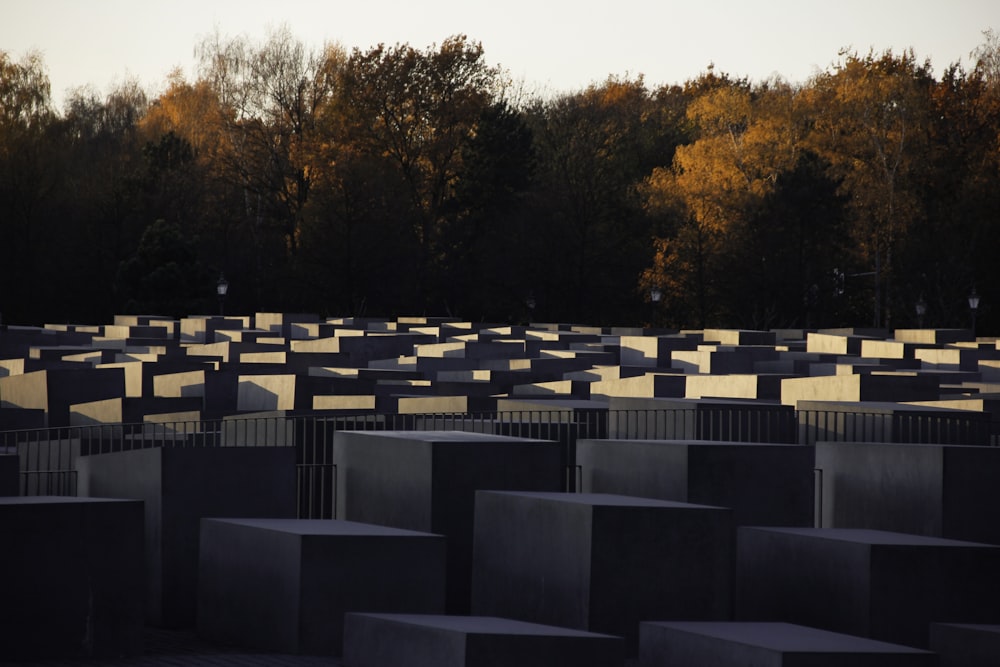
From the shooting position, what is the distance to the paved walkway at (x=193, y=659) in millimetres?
11438

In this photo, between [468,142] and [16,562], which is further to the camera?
[468,142]

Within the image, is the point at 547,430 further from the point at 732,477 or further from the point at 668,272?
the point at 668,272

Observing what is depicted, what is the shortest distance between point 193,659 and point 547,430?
703 cm

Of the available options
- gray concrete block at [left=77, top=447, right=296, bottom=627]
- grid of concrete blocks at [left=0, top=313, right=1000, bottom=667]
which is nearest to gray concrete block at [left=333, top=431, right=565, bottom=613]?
grid of concrete blocks at [left=0, top=313, right=1000, bottom=667]

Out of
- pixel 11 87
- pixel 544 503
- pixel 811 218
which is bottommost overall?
pixel 544 503

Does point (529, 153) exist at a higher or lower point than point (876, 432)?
higher

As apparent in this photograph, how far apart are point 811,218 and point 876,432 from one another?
39.8 meters

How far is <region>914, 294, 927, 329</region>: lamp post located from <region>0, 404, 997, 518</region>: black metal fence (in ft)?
114

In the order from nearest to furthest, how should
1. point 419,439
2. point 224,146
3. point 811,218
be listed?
point 419,439, point 811,218, point 224,146

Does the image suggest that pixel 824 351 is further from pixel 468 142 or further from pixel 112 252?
pixel 112 252

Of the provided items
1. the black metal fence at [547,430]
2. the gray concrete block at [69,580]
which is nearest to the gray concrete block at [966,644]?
the black metal fence at [547,430]

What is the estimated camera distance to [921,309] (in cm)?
5322

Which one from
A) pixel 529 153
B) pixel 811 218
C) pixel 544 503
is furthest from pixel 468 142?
Result: pixel 544 503

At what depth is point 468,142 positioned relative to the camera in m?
62.3
